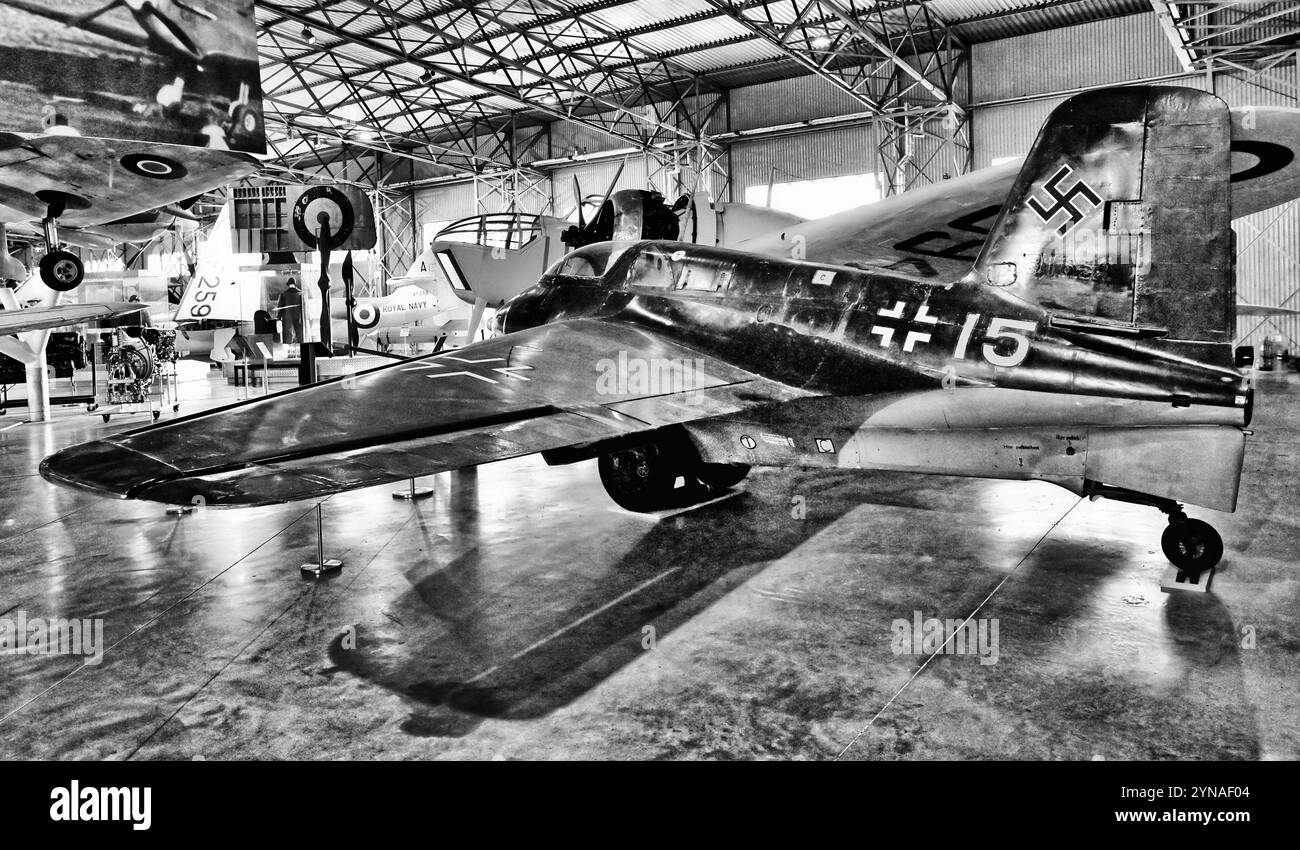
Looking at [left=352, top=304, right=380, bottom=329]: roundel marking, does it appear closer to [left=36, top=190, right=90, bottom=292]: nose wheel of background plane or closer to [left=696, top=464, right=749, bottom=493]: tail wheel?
[left=36, top=190, right=90, bottom=292]: nose wheel of background plane

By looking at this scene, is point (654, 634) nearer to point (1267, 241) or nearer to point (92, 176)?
point (92, 176)

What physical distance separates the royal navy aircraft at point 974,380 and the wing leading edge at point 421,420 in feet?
0.06

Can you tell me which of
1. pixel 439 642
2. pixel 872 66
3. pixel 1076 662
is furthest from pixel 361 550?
pixel 872 66

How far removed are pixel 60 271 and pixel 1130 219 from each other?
1126 centimetres

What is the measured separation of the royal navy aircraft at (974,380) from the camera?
422cm

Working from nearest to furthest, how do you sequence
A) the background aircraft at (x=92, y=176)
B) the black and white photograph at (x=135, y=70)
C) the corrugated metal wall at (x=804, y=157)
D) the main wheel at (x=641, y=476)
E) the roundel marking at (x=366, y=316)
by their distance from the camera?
the black and white photograph at (x=135, y=70), the main wheel at (x=641, y=476), the background aircraft at (x=92, y=176), the roundel marking at (x=366, y=316), the corrugated metal wall at (x=804, y=157)

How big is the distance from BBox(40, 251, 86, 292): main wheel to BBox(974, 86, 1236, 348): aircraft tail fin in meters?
10.3

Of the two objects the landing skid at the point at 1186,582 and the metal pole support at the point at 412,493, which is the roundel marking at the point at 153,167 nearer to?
the metal pole support at the point at 412,493

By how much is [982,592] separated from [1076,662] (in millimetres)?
1059

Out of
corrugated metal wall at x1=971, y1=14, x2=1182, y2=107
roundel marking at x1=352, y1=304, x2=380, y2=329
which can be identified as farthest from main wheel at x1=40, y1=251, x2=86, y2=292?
corrugated metal wall at x1=971, y1=14, x2=1182, y2=107

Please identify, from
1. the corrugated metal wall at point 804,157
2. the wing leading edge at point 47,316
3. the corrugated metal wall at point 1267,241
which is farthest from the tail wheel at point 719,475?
the corrugated metal wall at point 804,157

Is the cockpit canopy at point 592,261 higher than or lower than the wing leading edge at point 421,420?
higher
